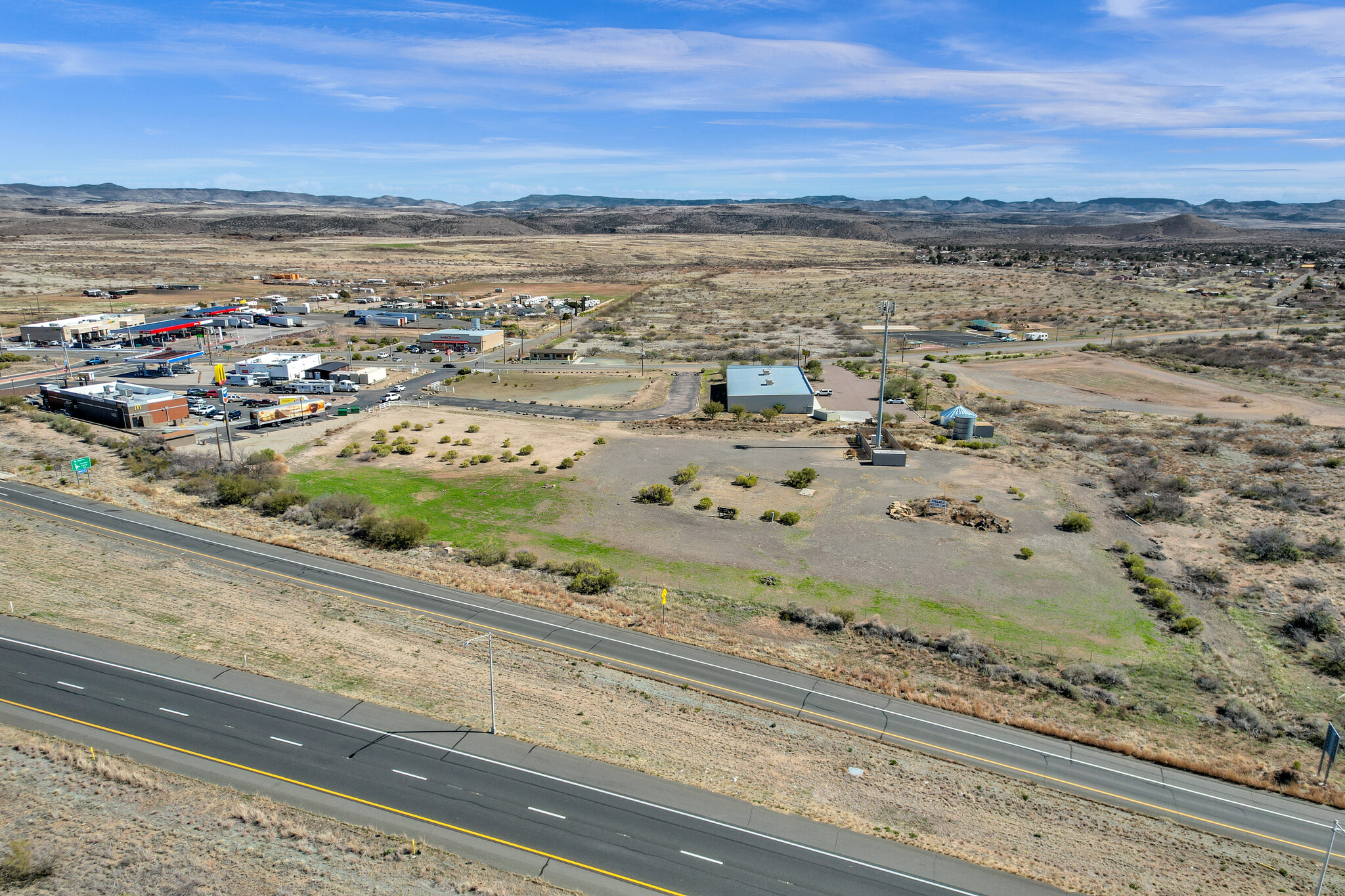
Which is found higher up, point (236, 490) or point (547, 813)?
point (236, 490)

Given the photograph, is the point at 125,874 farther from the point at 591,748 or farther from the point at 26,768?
the point at 591,748

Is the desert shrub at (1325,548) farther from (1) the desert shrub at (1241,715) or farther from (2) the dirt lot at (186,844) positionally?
(2) the dirt lot at (186,844)

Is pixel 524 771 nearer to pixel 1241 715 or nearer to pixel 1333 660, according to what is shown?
pixel 1241 715

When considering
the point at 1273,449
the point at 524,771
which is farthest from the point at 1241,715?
the point at 1273,449

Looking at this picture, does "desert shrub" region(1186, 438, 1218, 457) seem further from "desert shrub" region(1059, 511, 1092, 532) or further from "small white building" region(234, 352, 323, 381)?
"small white building" region(234, 352, 323, 381)

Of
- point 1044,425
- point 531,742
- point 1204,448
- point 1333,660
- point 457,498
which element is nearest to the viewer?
point 531,742

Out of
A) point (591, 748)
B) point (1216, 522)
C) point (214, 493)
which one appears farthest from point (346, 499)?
point (1216, 522)

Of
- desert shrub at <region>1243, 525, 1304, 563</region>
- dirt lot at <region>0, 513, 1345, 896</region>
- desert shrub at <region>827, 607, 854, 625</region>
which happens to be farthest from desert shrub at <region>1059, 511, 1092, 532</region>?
dirt lot at <region>0, 513, 1345, 896</region>
